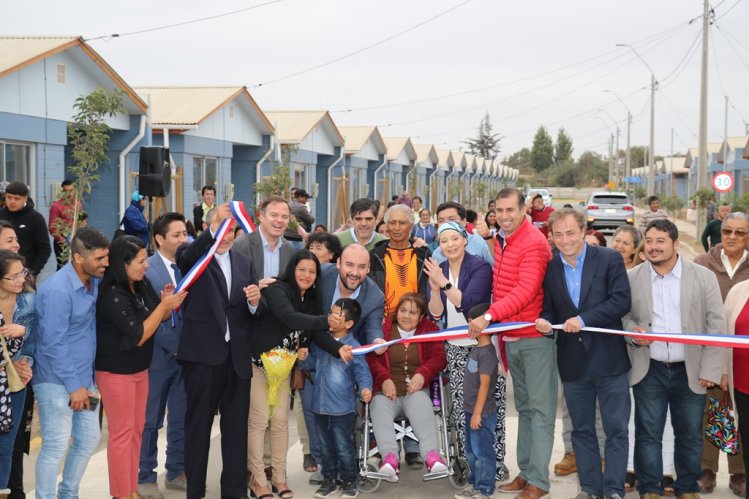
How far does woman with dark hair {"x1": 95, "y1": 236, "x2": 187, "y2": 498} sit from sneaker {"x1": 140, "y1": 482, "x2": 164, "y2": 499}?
0.49 m

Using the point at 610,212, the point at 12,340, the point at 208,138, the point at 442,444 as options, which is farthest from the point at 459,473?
the point at 610,212

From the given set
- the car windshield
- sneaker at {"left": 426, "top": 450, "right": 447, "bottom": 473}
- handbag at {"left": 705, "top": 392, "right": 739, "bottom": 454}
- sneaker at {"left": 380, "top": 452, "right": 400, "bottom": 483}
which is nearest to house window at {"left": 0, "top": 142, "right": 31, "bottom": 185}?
sneaker at {"left": 380, "top": 452, "right": 400, "bottom": 483}

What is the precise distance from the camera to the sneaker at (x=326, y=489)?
6.31 m

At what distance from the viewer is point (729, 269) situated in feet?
22.4

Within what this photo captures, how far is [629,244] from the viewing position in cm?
751

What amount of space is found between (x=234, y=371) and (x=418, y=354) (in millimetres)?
1398

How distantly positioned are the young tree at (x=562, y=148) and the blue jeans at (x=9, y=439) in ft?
429

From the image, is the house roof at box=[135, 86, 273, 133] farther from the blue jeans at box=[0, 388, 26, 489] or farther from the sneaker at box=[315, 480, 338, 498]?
the blue jeans at box=[0, 388, 26, 489]

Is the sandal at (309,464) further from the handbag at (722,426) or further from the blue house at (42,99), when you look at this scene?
the blue house at (42,99)

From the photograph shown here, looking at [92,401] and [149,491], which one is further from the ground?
[92,401]

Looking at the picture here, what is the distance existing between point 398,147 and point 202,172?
23.2 meters

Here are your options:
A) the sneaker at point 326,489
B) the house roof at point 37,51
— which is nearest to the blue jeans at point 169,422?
the sneaker at point 326,489

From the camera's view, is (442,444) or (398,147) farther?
(398,147)

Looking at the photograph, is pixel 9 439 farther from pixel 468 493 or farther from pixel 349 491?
pixel 468 493
